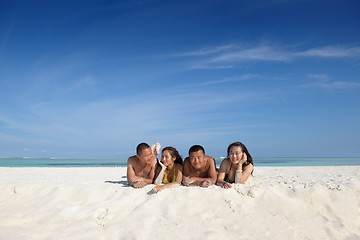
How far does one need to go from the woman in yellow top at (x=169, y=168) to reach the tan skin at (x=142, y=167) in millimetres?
144

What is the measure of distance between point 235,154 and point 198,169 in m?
0.81

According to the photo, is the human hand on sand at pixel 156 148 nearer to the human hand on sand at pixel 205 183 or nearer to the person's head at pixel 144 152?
the person's head at pixel 144 152

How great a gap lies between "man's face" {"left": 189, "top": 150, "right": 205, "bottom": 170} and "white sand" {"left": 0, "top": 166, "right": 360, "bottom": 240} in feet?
2.48

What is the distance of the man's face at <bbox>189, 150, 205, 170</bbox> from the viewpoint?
5.73 m

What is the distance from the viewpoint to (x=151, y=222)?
423 centimetres

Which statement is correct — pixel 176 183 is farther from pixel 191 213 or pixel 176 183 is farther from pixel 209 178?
pixel 191 213

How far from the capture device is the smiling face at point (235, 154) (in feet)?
18.3

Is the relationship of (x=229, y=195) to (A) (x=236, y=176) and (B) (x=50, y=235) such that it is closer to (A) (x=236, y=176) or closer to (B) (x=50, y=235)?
(A) (x=236, y=176)

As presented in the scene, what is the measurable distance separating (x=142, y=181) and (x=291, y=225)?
2.65 metres

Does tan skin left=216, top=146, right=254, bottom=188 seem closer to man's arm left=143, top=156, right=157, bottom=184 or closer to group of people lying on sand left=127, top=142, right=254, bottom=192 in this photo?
group of people lying on sand left=127, top=142, right=254, bottom=192

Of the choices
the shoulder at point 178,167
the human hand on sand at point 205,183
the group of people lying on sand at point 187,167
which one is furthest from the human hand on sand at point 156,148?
the human hand on sand at point 205,183

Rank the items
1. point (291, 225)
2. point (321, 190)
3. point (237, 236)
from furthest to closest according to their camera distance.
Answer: point (321, 190), point (291, 225), point (237, 236)

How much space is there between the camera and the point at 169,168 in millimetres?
6062

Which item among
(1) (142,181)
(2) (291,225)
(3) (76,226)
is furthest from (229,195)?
(3) (76,226)
